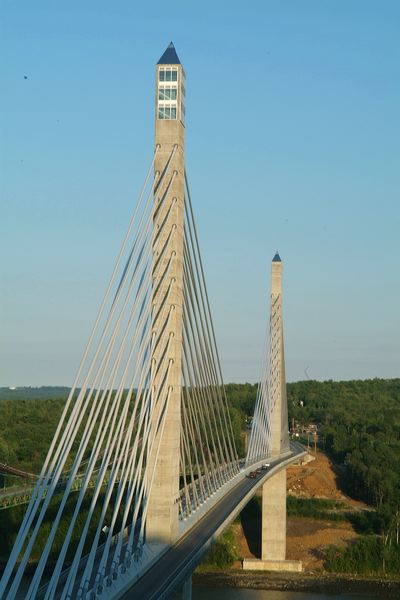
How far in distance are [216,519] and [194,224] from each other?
441 inches

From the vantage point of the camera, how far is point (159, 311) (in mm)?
31797

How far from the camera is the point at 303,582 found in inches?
2388

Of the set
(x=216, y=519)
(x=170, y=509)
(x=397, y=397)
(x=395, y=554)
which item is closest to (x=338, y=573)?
(x=395, y=554)

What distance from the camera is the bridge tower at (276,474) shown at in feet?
212

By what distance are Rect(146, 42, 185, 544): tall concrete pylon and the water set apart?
24931 mm

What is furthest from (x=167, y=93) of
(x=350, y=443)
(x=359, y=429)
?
(x=359, y=429)

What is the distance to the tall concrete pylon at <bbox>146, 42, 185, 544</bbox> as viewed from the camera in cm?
3159

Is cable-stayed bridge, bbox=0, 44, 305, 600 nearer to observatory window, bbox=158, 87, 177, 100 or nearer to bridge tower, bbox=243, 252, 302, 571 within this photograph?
observatory window, bbox=158, 87, 177, 100

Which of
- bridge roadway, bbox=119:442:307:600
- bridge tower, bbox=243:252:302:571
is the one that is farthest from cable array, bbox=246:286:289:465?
bridge roadway, bbox=119:442:307:600

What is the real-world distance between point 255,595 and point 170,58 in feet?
110

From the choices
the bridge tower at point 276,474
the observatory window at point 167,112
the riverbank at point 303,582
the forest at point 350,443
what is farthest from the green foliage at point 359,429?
the observatory window at point 167,112

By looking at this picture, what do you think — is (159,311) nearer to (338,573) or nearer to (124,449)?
(124,449)

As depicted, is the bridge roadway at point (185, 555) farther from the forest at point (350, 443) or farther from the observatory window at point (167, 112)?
the forest at point (350, 443)

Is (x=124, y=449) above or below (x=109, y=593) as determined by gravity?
above
